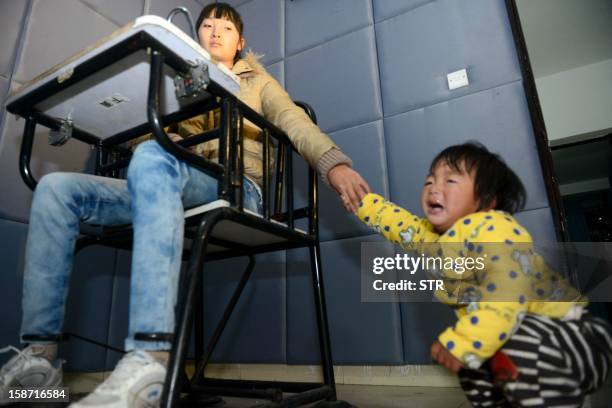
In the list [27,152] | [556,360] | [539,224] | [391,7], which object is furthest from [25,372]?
[391,7]

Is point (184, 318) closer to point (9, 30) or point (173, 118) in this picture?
point (173, 118)

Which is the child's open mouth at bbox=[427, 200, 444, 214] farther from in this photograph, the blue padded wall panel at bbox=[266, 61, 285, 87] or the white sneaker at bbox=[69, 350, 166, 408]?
the blue padded wall panel at bbox=[266, 61, 285, 87]

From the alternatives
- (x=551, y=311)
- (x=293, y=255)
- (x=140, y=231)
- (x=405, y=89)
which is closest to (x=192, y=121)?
(x=140, y=231)

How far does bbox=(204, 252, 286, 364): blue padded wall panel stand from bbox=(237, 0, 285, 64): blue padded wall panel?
1090 millimetres

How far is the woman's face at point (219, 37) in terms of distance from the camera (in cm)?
124

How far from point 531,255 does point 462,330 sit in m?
0.21

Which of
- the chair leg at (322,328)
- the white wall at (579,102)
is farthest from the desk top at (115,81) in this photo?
the white wall at (579,102)

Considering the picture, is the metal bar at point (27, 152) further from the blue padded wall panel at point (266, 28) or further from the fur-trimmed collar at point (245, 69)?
the blue padded wall panel at point (266, 28)

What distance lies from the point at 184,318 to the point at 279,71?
1.61 meters

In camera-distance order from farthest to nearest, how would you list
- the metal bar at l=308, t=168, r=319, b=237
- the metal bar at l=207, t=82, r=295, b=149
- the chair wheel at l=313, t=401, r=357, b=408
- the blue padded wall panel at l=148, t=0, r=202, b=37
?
the blue padded wall panel at l=148, t=0, r=202, b=37, the metal bar at l=308, t=168, r=319, b=237, the chair wheel at l=313, t=401, r=357, b=408, the metal bar at l=207, t=82, r=295, b=149

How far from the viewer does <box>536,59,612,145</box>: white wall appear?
3.76 metres

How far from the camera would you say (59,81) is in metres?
0.74

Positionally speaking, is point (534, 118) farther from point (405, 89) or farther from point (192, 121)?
point (192, 121)

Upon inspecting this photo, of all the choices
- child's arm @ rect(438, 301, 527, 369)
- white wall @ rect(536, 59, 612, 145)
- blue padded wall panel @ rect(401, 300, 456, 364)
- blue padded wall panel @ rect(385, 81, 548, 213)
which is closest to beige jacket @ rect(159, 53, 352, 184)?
child's arm @ rect(438, 301, 527, 369)
